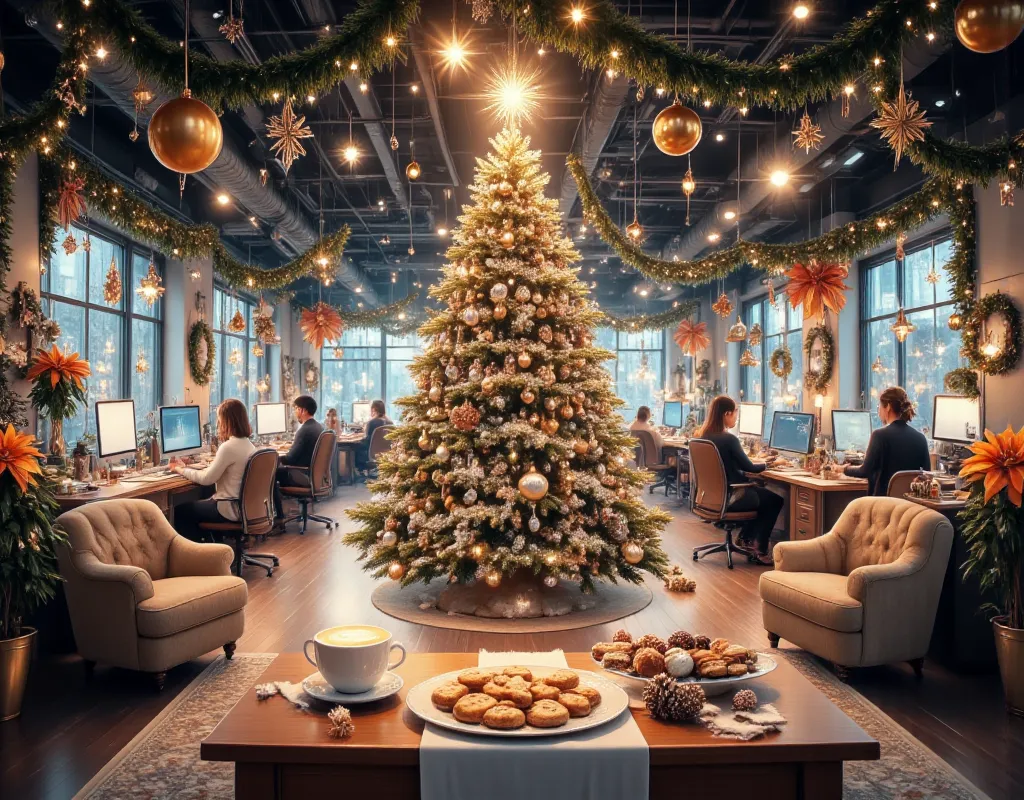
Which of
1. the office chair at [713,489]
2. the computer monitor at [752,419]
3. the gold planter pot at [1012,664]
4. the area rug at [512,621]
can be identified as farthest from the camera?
the computer monitor at [752,419]

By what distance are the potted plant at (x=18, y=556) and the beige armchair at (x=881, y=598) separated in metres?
3.78

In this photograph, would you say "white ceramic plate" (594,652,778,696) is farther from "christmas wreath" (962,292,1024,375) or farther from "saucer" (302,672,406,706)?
"christmas wreath" (962,292,1024,375)

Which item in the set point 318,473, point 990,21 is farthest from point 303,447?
point 990,21

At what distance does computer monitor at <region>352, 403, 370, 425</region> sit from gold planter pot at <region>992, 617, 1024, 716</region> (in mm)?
12118

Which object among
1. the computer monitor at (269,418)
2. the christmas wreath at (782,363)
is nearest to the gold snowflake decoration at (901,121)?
the christmas wreath at (782,363)

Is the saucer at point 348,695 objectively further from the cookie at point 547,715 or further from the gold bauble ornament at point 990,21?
the gold bauble ornament at point 990,21

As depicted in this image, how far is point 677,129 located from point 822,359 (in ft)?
23.3

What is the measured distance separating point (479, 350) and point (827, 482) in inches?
121

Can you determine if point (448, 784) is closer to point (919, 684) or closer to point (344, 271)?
point (919, 684)

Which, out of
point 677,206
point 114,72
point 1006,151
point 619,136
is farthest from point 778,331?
point 114,72

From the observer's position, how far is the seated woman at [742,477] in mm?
6582

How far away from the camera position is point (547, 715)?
1814mm

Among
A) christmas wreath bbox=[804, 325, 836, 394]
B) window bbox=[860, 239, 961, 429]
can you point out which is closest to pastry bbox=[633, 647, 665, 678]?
window bbox=[860, 239, 961, 429]

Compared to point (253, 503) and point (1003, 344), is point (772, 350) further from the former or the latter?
point (253, 503)
